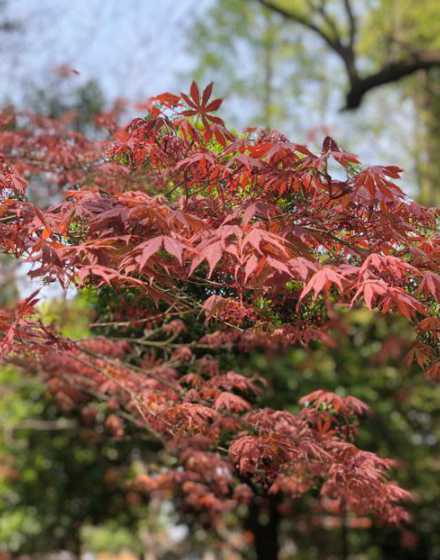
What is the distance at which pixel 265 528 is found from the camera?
7.41m

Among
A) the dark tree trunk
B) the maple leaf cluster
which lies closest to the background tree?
the dark tree trunk

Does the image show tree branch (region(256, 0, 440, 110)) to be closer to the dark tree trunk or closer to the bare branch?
the bare branch

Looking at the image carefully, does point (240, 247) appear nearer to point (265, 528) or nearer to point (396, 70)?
point (396, 70)

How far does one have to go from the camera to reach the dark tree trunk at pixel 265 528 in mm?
7205

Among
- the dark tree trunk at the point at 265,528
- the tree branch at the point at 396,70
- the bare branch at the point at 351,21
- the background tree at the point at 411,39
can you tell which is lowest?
the dark tree trunk at the point at 265,528

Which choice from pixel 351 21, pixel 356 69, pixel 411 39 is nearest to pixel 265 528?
pixel 356 69

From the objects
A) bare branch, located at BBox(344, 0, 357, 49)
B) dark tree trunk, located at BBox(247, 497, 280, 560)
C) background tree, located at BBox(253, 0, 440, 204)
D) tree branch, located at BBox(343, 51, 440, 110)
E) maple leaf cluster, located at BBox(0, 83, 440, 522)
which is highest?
background tree, located at BBox(253, 0, 440, 204)

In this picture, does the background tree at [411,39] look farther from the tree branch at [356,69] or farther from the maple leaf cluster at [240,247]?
the maple leaf cluster at [240,247]

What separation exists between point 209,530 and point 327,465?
4538 mm

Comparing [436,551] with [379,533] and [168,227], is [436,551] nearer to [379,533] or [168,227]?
[379,533]

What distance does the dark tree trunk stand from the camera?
7.21 metres

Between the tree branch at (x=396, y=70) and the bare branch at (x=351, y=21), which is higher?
the bare branch at (x=351, y=21)

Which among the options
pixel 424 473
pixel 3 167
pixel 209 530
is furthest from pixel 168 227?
pixel 424 473

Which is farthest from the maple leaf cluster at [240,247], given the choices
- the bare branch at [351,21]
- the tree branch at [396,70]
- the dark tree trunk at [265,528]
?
the bare branch at [351,21]
